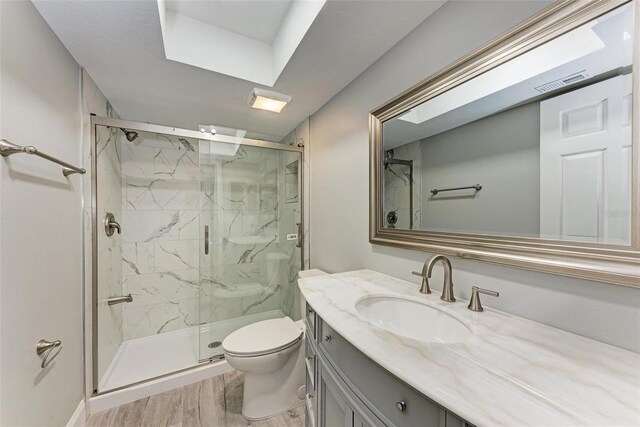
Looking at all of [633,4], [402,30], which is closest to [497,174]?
[633,4]

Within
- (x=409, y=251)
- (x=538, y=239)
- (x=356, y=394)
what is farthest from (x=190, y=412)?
(x=538, y=239)

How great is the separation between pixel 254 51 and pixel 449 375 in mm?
1990

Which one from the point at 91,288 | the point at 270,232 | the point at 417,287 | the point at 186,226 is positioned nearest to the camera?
the point at 417,287

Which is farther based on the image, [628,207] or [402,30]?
[402,30]

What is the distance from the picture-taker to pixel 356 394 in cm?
76

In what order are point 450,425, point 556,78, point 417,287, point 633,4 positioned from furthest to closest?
point 417,287 → point 556,78 → point 633,4 → point 450,425

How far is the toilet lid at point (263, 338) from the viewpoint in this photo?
1527 mm

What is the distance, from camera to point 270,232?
2291mm

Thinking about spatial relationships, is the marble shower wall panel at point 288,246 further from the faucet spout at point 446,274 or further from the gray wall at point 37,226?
the faucet spout at point 446,274

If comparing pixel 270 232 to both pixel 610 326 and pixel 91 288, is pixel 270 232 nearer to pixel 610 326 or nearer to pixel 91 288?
pixel 91 288

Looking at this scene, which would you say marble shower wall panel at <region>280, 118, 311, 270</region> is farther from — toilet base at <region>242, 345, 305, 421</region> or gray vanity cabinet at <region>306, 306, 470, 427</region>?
gray vanity cabinet at <region>306, 306, 470, 427</region>

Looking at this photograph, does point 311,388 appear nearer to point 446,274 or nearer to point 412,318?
point 412,318

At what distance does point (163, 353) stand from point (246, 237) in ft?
4.21

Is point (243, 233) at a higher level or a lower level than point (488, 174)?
lower
